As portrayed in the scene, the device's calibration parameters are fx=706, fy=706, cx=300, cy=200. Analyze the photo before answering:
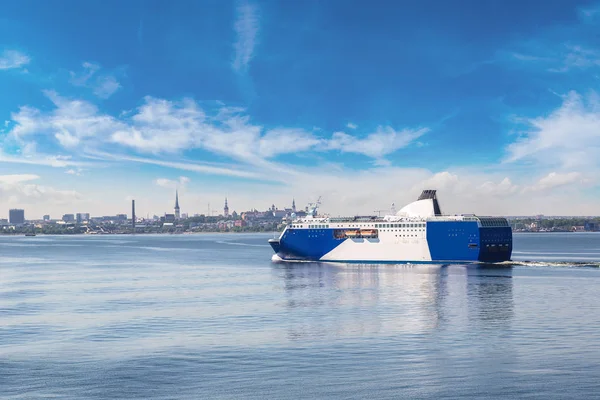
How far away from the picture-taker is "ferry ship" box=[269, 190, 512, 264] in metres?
73.4

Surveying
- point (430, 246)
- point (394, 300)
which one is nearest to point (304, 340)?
point (394, 300)

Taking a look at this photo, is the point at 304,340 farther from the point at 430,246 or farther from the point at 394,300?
the point at 430,246

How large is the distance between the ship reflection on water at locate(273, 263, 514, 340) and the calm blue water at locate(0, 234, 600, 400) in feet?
0.47

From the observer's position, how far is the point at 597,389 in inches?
858

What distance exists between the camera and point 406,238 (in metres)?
75.1

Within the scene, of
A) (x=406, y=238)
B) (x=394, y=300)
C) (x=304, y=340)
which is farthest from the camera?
(x=406, y=238)

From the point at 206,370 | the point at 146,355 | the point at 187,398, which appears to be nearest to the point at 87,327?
the point at 146,355

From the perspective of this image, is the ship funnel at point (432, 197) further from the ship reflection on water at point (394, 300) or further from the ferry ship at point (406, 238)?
the ship reflection on water at point (394, 300)

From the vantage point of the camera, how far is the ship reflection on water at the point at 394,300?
111 ft

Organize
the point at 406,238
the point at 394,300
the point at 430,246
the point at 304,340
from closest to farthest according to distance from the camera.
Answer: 1. the point at 304,340
2. the point at 394,300
3. the point at 430,246
4. the point at 406,238

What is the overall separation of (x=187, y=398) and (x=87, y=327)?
14.9 meters

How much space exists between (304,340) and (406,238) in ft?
152

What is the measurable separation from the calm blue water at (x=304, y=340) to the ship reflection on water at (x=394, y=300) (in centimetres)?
14

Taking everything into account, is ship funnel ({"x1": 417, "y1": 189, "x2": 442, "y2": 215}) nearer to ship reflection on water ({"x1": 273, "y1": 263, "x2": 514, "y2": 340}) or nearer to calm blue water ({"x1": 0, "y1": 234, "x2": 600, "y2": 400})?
ship reflection on water ({"x1": 273, "y1": 263, "x2": 514, "y2": 340})
